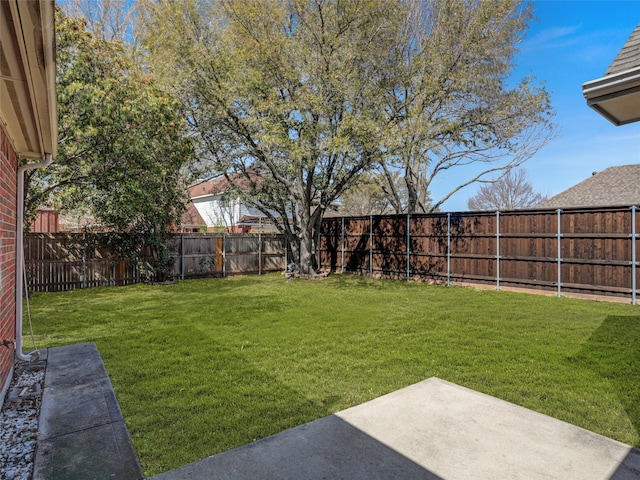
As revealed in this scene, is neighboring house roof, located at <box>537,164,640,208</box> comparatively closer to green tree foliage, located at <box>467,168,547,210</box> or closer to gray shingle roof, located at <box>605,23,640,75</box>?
green tree foliage, located at <box>467,168,547,210</box>

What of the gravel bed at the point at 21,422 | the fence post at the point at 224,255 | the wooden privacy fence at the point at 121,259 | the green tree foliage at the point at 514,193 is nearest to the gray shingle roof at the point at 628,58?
the gravel bed at the point at 21,422

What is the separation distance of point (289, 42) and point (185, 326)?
7670mm

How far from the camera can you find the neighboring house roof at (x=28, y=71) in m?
1.61

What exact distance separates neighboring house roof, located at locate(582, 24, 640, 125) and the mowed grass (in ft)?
7.47

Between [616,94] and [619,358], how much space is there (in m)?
3.19

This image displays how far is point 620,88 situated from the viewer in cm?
240

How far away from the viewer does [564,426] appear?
262 cm

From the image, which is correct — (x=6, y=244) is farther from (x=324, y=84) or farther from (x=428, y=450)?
(x=324, y=84)

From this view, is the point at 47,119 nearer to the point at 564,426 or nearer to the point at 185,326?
the point at 185,326

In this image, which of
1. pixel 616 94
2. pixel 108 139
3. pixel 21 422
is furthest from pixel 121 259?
pixel 616 94

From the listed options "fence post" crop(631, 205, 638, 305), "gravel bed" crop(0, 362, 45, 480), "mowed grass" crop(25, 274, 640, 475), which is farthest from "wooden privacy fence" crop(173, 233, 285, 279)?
"fence post" crop(631, 205, 638, 305)

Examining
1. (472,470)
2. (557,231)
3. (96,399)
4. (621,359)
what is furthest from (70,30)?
(557,231)

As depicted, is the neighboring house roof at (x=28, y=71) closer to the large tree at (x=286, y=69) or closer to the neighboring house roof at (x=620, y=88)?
the neighboring house roof at (x=620, y=88)

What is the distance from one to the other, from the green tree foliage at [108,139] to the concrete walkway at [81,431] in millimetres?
5671
